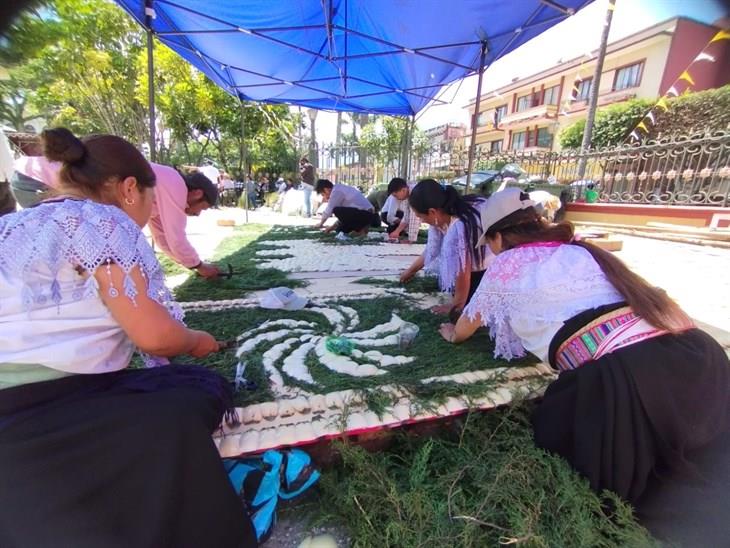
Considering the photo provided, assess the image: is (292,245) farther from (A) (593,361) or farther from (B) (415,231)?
(A) (593,361)

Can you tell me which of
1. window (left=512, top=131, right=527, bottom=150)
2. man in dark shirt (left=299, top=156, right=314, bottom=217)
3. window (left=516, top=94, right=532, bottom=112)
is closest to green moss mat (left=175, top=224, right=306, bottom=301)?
man in dark shirt (left=299, top=156, right=314, bottom=217)

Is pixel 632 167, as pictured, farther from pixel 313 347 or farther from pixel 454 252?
pixel 313 347

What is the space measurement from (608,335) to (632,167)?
7.14m

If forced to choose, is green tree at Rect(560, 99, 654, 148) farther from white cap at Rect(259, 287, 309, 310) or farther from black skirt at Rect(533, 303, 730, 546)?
black skirt at Rect(533, 303, 730, 546)

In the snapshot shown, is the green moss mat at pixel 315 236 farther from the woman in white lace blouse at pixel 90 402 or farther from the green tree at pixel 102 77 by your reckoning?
the green tree at pixel 102 77

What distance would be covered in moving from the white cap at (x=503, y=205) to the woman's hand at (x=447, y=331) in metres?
0.55

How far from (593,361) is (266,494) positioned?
3.50 ft

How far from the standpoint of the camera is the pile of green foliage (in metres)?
5.98

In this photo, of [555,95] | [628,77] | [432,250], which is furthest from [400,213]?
[555,95]

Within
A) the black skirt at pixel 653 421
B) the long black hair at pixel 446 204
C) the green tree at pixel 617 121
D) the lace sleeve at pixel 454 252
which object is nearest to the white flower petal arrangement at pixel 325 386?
the black skirt at pixel 653 421

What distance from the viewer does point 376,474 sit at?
1.10m

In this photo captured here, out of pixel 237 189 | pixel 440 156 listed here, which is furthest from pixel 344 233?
pixel 237 189

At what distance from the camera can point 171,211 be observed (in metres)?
2.50

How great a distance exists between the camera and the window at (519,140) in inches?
989
